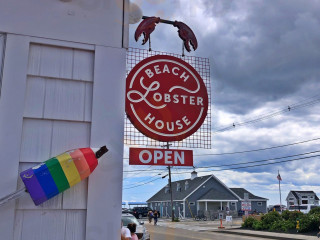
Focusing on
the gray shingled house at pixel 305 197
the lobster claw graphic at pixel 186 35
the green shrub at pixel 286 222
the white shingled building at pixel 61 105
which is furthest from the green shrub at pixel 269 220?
the gray shingled house at pixel 305 197

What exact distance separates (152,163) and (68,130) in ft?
3.52

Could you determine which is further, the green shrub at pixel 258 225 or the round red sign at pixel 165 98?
the green shrub at pixel 258 225

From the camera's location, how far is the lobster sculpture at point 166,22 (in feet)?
13.6

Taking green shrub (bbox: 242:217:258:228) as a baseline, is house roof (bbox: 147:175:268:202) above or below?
above

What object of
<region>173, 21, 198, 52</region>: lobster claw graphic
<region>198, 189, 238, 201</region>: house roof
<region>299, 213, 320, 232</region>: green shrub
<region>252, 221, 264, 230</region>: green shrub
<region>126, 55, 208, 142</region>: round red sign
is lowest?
<region>252, 221, 264, 230</region>: green shrub

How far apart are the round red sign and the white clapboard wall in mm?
796

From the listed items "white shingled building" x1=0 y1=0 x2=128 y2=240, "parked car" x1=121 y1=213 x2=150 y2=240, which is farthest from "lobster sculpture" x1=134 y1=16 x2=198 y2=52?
"parked car" x1=121 y1=213 x2=150 y2=240

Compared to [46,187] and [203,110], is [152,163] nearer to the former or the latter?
[203,110]

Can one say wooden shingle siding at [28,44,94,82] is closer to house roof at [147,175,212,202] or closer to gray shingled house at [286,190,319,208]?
house roof at [147,175,212,202]

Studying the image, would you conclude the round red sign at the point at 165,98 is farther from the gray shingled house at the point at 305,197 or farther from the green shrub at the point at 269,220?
the gray shingled house at the point at 305,197

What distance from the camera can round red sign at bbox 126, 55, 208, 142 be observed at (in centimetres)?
393

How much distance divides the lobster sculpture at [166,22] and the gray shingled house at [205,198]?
44303 mm

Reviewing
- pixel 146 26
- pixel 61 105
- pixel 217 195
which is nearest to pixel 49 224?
pixel 61 105

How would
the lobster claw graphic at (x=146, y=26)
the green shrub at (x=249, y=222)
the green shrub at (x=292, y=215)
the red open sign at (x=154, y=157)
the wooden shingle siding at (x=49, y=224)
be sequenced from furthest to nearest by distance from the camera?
1. the green shrub at (x=249, y=222)
2. the green shrub at (x=292, y=215)
3. the lobster claw graphic at (x=146, y=26)
4. the red open sign at (x=154, y=157)
5. the wooden shingle siding at (x=49, y=224)
